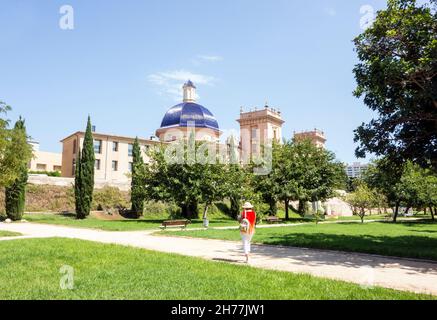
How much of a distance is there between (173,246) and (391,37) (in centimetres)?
1078

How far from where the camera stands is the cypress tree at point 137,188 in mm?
30250

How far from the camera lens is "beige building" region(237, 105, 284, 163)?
68.6 meters

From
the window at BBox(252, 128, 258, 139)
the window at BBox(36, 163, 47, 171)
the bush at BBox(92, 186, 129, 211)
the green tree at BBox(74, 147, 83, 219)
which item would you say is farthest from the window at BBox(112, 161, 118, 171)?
the window at BBox(36, 163, 47, 171)

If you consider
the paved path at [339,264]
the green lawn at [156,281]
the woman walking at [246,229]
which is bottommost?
the paved path at [339,264]

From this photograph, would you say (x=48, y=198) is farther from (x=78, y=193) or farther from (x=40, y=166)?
(x=40, y=166)

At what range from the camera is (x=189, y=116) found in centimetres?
6425

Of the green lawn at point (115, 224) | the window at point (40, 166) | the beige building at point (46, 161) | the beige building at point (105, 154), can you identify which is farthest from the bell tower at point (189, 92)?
the green lawn at point (115, 224)

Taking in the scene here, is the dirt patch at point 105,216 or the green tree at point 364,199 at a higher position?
the green tree at point 364,199

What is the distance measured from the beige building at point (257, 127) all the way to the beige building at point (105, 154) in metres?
21.9

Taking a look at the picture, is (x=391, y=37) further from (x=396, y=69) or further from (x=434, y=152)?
(x=434, y=152)

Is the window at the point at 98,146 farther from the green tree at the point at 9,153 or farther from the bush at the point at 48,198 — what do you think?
the green tree at the point at 9,153

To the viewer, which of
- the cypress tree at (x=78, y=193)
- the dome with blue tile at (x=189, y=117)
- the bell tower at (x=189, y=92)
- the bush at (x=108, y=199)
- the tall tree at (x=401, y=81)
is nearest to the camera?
the tall tree at (x=401, y=81)

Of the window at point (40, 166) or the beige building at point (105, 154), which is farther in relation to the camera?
the window at point (40, 166)
